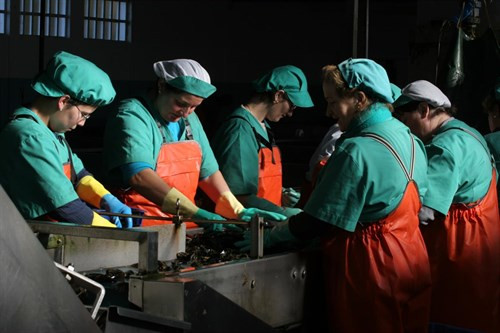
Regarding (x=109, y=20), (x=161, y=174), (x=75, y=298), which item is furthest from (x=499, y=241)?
(x=109, y=20)

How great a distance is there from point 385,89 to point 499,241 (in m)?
1.12

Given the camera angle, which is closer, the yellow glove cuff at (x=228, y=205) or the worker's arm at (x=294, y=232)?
the worker's arm at (x=294, y=232)

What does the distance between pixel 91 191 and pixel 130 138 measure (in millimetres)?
267

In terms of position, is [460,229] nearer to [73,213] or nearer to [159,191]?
[159,191]

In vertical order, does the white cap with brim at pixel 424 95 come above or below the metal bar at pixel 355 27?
below

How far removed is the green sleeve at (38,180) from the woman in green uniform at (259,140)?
123cm

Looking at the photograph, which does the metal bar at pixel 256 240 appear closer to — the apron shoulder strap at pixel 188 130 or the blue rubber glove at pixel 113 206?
the blue rubber glove at pixel 113 206

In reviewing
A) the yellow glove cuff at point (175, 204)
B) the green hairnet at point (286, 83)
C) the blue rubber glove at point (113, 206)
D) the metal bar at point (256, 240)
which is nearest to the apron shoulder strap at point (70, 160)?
the blue rubber glove at point (113, 206)

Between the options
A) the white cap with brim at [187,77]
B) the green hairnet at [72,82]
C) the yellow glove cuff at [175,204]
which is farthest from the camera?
the white cap with brim at [187,77]

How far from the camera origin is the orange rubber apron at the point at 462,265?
3.48 meters

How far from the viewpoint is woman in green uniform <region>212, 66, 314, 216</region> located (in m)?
3.88

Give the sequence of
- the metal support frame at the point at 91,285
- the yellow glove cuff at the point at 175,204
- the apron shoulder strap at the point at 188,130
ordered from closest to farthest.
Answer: the metal support frame at the point at 91,285, the yellow glove cuff at the point at 175,204, the apron shoulder strap at the point at 188,130

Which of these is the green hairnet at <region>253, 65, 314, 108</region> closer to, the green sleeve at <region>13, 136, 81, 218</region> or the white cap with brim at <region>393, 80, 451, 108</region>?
the white cap with brim at <region>393, 80, 451, 108</region>

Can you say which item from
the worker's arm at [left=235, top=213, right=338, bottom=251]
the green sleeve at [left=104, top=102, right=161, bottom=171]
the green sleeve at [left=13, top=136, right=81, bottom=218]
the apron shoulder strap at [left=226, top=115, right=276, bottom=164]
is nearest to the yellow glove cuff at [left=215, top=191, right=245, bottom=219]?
the green sleeve at [left=104, top=102, right=161, bottom=171]
